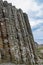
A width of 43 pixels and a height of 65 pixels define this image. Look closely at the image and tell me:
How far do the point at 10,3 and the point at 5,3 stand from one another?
1617mm

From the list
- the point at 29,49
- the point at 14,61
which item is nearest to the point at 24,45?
the point at 29,49

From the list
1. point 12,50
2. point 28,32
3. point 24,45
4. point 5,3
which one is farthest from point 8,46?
point 28,32

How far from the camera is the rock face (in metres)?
39.1

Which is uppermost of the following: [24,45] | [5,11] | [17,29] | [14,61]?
[5,11]

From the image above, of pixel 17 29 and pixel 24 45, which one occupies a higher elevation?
pixel 17 29

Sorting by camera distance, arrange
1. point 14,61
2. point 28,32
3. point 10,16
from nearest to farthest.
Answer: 1. point 14,61
2. point 10,16
3. point 28,32

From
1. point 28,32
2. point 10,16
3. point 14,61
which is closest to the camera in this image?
point 14,61

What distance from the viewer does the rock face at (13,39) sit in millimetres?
39062

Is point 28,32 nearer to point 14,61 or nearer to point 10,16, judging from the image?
point 10,16

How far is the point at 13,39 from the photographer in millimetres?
40531

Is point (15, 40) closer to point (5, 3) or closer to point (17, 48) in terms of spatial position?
point (17, 48)

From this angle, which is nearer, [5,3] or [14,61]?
[14,61]

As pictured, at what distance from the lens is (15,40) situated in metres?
41.1

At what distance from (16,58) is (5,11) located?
25.7 feet
